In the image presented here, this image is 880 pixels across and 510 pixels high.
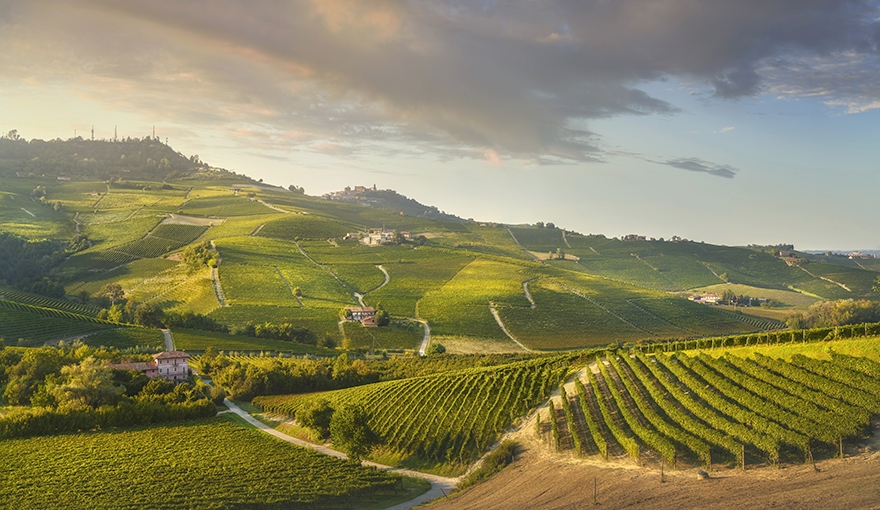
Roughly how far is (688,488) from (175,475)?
27703 millimetres

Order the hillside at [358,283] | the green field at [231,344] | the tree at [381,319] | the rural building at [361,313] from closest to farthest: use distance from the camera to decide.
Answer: the green field at [231,344]
the tree at [381,319]
the hillside at [358,283]
the rural building at [361,313]

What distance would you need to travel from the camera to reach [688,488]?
27.5 meters

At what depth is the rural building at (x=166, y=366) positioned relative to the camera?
68.8 metres

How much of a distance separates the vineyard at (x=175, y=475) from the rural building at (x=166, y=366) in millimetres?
22757

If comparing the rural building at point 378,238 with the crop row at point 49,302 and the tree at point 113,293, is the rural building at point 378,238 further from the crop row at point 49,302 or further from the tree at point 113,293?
the crop row at point 49,302

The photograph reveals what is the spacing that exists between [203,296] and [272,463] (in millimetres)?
77369

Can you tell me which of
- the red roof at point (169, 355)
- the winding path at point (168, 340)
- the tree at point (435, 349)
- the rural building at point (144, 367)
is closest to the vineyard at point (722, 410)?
the rural building at point (144, 367)

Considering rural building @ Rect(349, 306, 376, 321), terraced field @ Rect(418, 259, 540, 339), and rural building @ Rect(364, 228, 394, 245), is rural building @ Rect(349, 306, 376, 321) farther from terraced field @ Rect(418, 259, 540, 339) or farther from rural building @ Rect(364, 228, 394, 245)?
rural building @ Rect(364, 228, 394, 245)

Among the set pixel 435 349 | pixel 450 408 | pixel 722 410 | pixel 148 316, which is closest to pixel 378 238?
pixel 148 316

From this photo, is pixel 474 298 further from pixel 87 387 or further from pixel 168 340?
pixel 87 387

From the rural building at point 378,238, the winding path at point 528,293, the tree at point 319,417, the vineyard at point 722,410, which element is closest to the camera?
the vineyard at point 722,410

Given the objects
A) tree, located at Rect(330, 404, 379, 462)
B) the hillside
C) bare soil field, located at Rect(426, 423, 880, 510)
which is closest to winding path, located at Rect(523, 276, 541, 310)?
the hillside

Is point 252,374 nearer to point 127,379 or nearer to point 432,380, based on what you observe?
point 127,379

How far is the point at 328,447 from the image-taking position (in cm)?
4972
